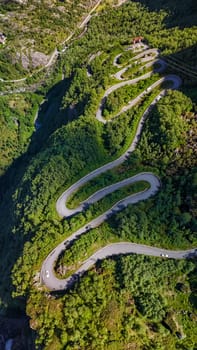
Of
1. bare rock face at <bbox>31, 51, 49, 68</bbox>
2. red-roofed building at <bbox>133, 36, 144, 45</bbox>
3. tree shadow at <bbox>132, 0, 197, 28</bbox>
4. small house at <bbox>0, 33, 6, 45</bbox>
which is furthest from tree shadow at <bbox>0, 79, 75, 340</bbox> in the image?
tree shadow at <bbox>132, 0, 197, 28</bbox>

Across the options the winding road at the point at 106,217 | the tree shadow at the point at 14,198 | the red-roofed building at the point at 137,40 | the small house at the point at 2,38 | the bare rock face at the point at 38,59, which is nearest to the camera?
the winding road at the point at 106,217

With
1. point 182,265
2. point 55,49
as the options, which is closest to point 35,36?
point 55,49

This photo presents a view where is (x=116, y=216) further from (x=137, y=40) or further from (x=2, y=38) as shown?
(x=2, y=38)

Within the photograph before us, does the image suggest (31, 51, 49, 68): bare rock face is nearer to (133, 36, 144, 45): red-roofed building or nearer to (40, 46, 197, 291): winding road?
(133, 36, 144, 45): red-roofed building

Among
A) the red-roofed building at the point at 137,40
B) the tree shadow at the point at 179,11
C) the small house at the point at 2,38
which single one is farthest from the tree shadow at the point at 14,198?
the tree shadow at the point at 179,11

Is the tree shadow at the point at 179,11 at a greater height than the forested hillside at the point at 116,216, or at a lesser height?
greater

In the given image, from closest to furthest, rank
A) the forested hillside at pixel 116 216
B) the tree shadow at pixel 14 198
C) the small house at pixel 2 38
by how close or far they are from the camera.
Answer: the forested hillside at pixel 116 216
the tree shadow at pixel 14 198
the small house at pixel 2 38

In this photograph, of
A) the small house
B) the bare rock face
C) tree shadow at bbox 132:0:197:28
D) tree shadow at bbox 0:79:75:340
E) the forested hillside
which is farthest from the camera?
the small house

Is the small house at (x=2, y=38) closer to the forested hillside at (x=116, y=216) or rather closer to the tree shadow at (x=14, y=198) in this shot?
the tree shadow at (x=14, y=198)

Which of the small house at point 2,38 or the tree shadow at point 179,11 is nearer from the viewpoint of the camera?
the tree shadow at point 179,11
